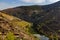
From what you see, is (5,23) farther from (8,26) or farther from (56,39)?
(56,39)

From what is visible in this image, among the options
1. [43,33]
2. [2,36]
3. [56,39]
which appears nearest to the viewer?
[2,36]

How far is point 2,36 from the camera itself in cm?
11038

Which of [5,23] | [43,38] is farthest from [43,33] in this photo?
[5,23]

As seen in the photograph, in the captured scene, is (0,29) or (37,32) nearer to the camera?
(0,29)

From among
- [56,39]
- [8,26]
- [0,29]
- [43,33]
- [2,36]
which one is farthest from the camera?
[43,33]

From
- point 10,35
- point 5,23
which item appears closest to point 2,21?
point 5,23

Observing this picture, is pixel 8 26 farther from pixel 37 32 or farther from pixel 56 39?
pixel 37 32

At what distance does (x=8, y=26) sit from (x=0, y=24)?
4.24 metres

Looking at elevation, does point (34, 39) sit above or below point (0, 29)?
below

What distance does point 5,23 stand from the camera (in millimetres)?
129000

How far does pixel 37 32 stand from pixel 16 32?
244ft

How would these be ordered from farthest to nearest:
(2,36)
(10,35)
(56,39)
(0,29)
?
(56,39) < (0,29) < (2,36) < (10,35)

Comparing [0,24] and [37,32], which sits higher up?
[0,24]

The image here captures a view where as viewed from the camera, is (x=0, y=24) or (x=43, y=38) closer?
(x=0, y=24)
